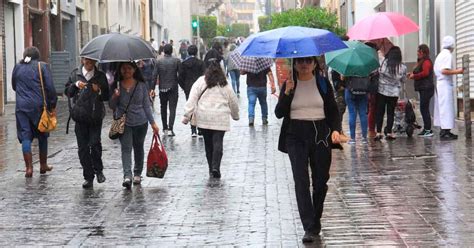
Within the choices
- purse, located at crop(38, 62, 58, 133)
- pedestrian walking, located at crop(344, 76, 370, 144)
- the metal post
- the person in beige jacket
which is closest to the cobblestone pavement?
the metal post

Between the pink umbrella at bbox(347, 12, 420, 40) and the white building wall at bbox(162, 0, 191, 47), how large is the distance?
66.8 meters

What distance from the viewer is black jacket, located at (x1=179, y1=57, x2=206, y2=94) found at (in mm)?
18938

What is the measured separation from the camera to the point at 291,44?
8.34 meters

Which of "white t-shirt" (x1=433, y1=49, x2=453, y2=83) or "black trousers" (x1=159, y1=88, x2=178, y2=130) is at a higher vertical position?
"white t-shirt" (x1=433, y1=49, x2=453, y2=83)

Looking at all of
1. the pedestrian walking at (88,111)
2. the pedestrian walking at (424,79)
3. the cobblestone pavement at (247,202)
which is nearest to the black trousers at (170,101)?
the cobblestone pavement at (247,202)

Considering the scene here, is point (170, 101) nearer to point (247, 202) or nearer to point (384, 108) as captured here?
point (384, 108)

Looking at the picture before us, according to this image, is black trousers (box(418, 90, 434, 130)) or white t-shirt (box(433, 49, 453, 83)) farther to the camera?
black trousers (box(418, 90, 434, 130))

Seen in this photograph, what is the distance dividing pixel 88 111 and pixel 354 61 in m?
4.96

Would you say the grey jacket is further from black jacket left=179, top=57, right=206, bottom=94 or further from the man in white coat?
the man in white coat

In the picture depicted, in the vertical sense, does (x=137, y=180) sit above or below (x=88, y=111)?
below

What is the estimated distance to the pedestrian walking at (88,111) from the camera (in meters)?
11.9

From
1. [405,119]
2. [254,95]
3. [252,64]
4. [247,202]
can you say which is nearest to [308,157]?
[247,202]

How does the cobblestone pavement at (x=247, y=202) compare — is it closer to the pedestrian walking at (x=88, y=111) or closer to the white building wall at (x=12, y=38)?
the pedestrian walking at (x=88, y=111)

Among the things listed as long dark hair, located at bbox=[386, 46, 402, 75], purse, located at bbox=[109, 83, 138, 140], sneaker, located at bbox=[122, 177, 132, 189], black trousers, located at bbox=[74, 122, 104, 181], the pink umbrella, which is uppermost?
the pink umbrella
